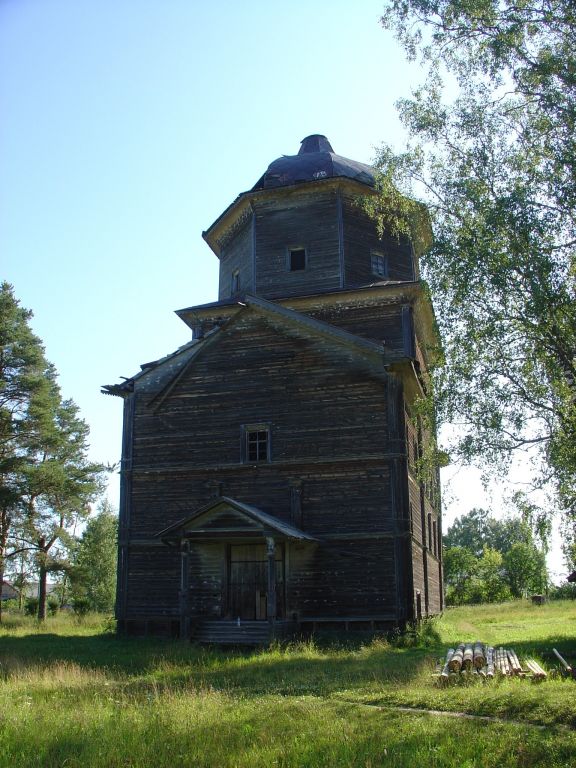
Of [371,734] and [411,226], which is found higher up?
[411,226]

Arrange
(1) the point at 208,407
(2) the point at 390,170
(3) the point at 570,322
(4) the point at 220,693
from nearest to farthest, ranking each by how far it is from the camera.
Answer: (4) the point at 220,693 → (3) the point at 570,322 → (2) the point at 390,170 → (1) the point at 208,407

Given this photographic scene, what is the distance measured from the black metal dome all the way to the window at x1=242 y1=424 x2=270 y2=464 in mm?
9137

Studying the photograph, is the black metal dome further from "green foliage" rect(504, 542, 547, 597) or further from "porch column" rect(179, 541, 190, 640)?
"green foliage" rect(504, 542, 547, 597)

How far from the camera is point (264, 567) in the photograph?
20.6 metres

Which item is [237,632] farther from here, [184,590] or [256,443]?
[256,443]

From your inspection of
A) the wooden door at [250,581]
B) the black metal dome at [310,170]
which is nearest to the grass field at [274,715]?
the wooden door at [250,581]

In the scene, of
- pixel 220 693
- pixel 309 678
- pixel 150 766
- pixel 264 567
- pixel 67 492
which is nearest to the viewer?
pixel 150 766

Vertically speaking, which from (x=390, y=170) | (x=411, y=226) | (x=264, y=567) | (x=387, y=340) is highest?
(x=390, y=170)

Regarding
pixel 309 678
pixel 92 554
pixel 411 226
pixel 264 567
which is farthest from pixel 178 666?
pixel 92 554

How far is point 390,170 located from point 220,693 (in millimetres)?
13074

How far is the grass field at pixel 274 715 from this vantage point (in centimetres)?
786

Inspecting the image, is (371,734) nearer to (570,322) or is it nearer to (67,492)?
(570,322)

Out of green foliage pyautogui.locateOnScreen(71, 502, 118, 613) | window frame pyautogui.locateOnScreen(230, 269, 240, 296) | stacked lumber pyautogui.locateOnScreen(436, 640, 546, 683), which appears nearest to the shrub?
green foliage pyautogui.locateOnScreen(71, 502, 118, 613)

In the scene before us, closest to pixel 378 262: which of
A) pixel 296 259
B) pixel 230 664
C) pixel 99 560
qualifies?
pixel 296 259
